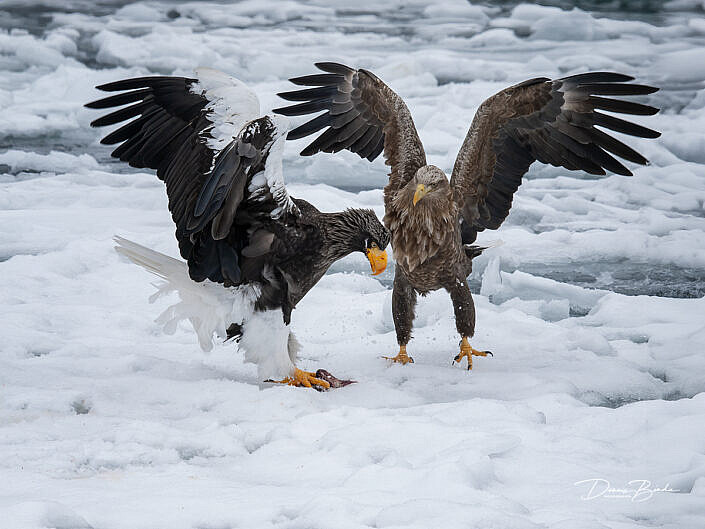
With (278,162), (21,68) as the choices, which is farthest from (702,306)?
(21,68)

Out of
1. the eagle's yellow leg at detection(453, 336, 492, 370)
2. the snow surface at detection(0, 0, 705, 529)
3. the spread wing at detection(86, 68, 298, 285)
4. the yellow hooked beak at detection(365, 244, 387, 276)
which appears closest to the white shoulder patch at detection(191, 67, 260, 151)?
the spread wing at detection(86, 68, 298, 285)

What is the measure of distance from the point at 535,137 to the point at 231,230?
1.90 metres

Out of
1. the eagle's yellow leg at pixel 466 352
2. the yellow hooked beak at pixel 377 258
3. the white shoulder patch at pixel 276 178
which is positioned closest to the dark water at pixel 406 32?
the eagle's yellow leg at pixel 466 352

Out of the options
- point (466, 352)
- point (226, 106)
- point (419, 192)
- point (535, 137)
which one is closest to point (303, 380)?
point (466, 352)

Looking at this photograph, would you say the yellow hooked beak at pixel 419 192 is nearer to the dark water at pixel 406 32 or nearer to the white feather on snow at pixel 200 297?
the white feather on snow at pixel 200 297

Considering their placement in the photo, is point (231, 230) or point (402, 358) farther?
point (402, 358)

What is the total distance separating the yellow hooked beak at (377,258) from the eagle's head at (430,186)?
1.16 feet

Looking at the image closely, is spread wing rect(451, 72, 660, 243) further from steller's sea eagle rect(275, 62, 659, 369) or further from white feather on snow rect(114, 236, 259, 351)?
white feather on snow rect(114, 236, 259, 351)

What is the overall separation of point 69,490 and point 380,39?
1446 centimetres

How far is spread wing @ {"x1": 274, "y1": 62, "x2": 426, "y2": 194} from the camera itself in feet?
15.9

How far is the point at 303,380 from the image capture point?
156 inches

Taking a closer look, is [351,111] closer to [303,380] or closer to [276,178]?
[276,178]

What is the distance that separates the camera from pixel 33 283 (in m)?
5.20

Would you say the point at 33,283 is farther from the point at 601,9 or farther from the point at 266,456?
the point at 601,9
